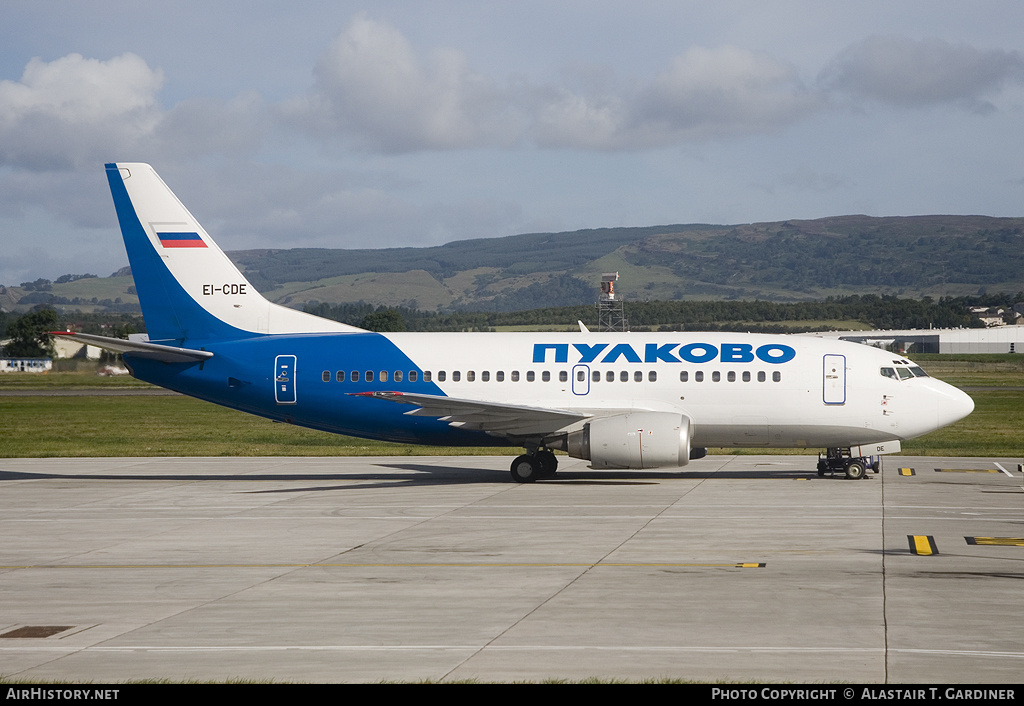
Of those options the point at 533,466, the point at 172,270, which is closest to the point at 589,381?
the point at 533,466

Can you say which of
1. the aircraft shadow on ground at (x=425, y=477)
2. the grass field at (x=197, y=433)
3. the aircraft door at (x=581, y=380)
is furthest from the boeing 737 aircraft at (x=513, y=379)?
the grass field at (x=197, y=433)

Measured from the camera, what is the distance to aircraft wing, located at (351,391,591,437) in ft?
96.0

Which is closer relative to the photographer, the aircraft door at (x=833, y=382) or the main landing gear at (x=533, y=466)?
the aircraft door at (x=833, y=382)

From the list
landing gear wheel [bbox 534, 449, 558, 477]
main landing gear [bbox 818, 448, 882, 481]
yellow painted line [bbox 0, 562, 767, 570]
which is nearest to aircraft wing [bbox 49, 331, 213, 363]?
landing gear wheel [bbox 534, 449, 558, 477]

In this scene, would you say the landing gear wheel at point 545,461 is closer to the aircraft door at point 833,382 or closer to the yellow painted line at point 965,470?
the aircraft door at point 833,382

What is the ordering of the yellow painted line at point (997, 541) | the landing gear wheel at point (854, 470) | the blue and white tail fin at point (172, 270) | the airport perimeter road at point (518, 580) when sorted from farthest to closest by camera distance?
1. the blue and white tail fin at point (172, 270)
2. the landing gear wheel at point (854, 470)
3. the yellow painted line at point (997, 541)
4. the airport perimeter road at point (518, 580)

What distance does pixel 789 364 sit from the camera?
30.2m

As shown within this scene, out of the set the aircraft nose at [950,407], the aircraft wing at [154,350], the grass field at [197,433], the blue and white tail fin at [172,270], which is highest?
the blue and white tail fin at [172,270]

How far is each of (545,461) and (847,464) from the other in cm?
847

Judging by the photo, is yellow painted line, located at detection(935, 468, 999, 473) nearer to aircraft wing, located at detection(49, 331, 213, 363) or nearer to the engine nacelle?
the engine nacelle

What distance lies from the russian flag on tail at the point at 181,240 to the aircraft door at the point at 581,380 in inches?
461

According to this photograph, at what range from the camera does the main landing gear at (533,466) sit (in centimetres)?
3098
